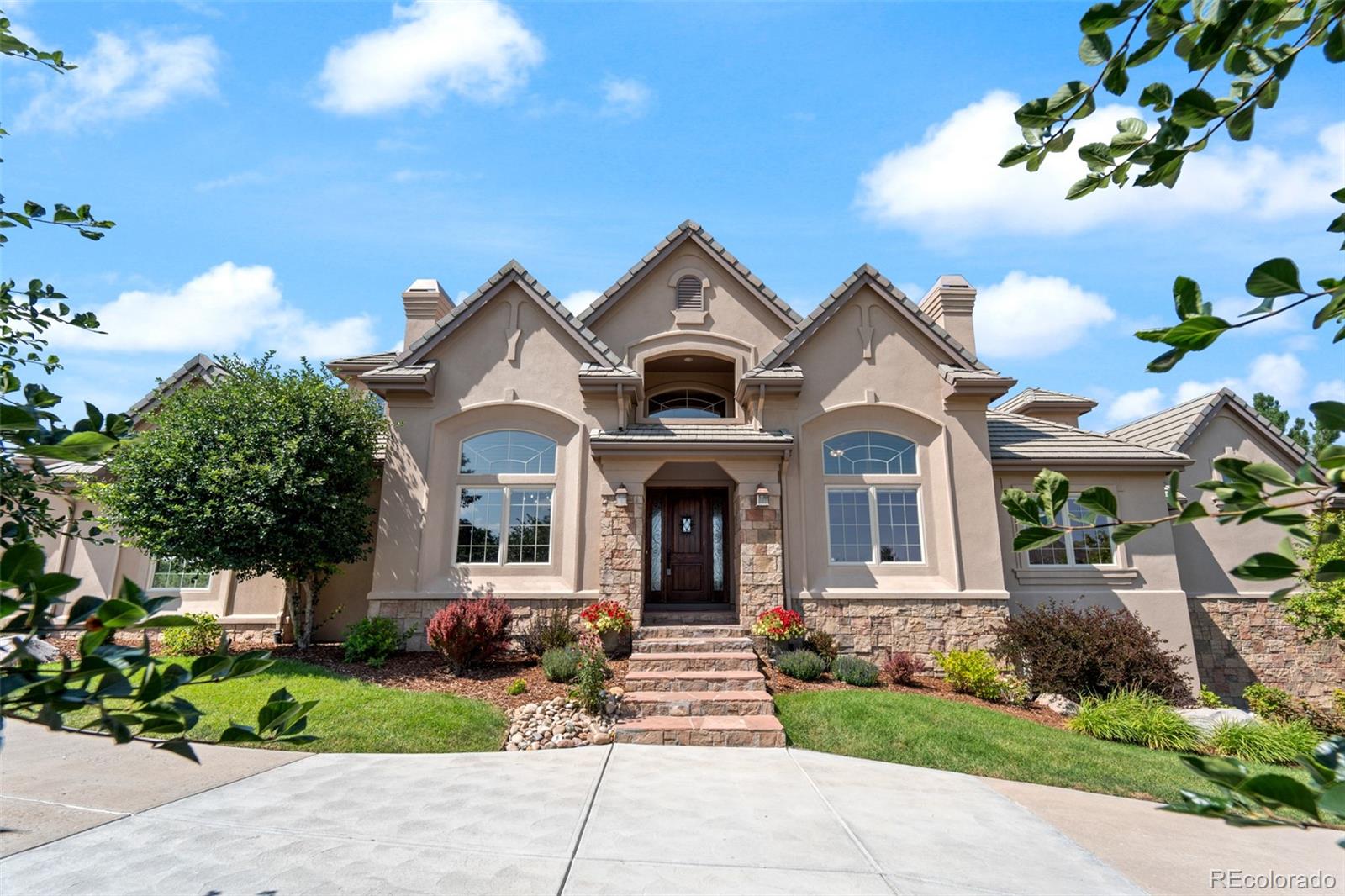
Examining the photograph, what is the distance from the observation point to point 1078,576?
46.4 ft

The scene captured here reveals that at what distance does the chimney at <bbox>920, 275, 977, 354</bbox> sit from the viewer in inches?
630

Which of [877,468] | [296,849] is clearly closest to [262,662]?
[296,849]

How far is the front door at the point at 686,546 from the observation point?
15.5 metres

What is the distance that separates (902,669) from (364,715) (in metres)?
8.58

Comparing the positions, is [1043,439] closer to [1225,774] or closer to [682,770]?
[682,770]

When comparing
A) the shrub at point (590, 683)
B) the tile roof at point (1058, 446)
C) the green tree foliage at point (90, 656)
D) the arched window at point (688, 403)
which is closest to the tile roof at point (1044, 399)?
the tile roof at point (1058, 446)

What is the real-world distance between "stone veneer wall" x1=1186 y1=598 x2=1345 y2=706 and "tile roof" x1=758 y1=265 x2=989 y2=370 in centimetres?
739

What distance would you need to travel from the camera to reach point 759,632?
12516 millimetres

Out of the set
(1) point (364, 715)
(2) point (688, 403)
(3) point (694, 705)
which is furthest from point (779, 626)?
(1) point (364, 715)

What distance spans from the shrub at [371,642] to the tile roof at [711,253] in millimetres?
7793

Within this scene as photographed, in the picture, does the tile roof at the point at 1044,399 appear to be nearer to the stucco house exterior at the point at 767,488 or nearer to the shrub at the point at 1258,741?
the stucco house exterior at the point at 767,488

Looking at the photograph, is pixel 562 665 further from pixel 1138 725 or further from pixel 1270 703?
pixel 1270 703

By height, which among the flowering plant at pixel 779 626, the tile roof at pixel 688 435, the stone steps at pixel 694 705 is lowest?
the stone steps at pixel 694 705

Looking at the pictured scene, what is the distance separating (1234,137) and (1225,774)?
1724 millimetres
